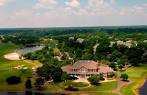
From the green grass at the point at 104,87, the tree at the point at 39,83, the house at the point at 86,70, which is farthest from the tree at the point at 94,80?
the tree at the point at 39,83

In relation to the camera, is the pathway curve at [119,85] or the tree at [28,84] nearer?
the pathway curve at [119,85]

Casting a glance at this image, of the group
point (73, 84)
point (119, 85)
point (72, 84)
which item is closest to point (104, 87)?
point (119, 85)

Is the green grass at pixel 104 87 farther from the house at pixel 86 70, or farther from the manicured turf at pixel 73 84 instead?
the house at pixel 86 70

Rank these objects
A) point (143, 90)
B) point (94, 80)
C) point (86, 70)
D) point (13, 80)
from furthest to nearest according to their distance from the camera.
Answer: point (86, 70)
point (13, 80)
point (94, 80)
point (143, 90)

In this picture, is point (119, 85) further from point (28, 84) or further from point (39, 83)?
point (28, 84)

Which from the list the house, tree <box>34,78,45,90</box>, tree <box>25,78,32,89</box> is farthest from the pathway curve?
tree <box>25,78,32,89</box>

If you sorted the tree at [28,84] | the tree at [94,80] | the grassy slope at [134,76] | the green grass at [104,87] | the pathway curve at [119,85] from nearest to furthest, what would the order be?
1. the pathway curve at [119,85]
2. the grassy slope at [134,76]
3. the green grass at [104,87]
4. the tree at [28,84]
5. the tree at [94,80]

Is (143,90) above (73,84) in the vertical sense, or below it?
below

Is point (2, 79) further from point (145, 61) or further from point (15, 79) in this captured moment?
point (145, 61)

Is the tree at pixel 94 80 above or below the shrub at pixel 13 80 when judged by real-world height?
above

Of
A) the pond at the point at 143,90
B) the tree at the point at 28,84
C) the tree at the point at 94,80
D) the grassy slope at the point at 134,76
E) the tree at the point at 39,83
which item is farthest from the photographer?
the tree at the point at 94,80
